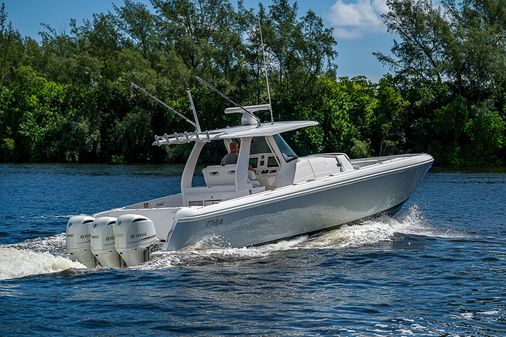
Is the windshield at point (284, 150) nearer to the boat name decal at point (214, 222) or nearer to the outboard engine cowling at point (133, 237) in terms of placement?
the boat name decal at point (214, 222)

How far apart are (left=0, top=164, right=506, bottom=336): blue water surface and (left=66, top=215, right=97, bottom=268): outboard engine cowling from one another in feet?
0.81

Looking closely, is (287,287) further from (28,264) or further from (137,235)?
(28,264)

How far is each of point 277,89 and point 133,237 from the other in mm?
44965

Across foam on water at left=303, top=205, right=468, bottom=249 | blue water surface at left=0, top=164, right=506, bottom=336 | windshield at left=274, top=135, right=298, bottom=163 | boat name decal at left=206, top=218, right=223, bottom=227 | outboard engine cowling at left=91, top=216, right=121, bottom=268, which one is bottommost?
blue water surface at left=0, top=164, right=506, bottom=336

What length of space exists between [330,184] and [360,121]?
38.1 m

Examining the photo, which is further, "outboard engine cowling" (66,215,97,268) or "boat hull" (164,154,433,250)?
"boat hull" (164,154,433,250)

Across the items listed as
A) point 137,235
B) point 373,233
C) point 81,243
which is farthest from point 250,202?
point 373,233

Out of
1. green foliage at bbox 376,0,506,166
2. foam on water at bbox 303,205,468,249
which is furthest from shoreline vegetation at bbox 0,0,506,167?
foam on water at bbox 303,205,468,249

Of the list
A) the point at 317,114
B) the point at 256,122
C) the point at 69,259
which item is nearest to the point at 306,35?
the point at 317,114

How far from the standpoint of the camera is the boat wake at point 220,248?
13.8m

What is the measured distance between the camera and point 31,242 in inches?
668

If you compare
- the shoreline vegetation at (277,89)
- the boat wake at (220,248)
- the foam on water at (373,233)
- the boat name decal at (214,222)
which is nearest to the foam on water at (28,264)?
the boat wake at (220,248)

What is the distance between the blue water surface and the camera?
10703 mm

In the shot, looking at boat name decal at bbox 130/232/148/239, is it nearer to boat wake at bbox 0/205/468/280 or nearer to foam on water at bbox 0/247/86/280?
boat wake at bbox 0/205/468/280
